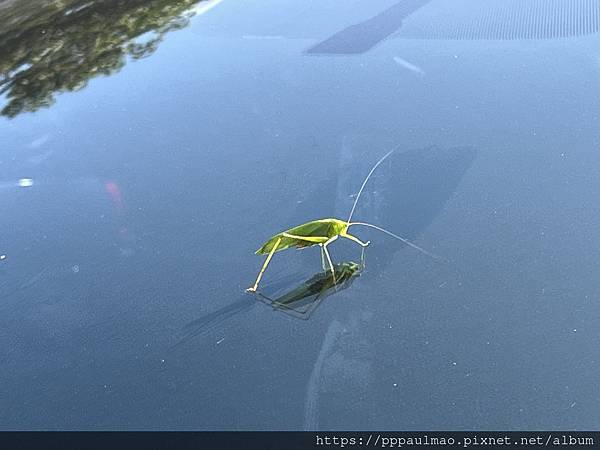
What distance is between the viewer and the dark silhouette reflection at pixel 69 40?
2045 mm

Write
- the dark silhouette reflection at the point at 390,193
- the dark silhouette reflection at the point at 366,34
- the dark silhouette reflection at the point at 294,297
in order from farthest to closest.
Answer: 1. the dark silhouette reflection at the point at 366,34
2. the dark silhouette reflection at the point at 390,193
3. the dark silhouette reflection at the point at 294,297

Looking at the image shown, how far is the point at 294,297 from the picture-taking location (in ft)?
4.02

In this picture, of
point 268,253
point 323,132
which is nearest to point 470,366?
point 268,253

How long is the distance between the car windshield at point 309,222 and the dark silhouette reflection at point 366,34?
0.03 feet

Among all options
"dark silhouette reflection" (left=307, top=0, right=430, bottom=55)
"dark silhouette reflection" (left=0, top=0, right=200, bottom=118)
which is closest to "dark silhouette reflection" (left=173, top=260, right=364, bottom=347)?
"dark silhouette reflection" (left=307, top=0, right=430, bottom=55)

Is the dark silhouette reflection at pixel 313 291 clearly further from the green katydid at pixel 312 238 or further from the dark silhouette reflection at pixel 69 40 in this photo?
the dark silhouette reflection at pixel 69 40

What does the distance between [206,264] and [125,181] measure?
0.43 metres

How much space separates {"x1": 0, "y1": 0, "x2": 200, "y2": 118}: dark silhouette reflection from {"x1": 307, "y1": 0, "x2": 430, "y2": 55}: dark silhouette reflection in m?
0.63

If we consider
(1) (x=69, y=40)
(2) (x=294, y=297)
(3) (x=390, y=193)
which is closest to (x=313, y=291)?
(2) (x=294, y=297)

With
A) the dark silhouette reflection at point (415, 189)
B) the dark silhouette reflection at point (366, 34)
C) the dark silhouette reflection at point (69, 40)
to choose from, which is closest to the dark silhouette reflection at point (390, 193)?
the dark silhouette reflection at point (415, 189)

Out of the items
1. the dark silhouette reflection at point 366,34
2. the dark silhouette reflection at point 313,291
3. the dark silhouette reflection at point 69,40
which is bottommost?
the dark silhouette reflection at point 313,291

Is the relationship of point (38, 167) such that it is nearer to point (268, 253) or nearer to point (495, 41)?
point (268, 253)

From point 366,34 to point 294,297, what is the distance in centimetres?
116

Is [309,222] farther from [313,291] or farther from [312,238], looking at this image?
[313,291]
